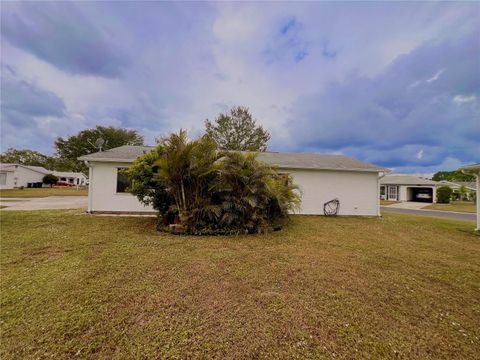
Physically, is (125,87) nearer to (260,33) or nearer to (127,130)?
(260,33)

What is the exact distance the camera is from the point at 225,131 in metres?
27.8

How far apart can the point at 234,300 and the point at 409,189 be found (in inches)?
1455

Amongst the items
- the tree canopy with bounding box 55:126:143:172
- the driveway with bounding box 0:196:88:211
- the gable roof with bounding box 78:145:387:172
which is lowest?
the driveway with bounding box 0:196:88:211

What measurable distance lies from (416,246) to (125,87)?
18.1 m

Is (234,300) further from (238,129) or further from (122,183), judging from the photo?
(238,129)

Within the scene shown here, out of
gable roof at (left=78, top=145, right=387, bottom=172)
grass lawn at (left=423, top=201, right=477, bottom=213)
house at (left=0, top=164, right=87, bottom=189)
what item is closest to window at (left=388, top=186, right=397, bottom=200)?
grass lawn at (left=423, top=201, right=477, bottom=213)

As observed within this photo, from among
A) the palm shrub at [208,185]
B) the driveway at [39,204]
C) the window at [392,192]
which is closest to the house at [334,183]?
the palm shrub at [208,185]

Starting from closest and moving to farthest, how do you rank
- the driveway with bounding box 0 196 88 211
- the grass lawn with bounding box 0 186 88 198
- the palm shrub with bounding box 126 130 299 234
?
the palm shrub with bounding box 126 130 299 234
the driveway with bounding box 0 196 88 211
the grass lawn with bounding box 0 186 88 198

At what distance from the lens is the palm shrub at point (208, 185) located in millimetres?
6934

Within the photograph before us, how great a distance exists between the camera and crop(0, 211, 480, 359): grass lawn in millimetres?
2332

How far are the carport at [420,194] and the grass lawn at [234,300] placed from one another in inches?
1193

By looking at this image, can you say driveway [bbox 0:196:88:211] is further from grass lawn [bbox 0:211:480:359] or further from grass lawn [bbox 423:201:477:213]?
grass lawn [bbox 423:201:477:213]

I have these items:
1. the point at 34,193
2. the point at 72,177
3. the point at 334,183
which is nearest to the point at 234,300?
the point at 334,183

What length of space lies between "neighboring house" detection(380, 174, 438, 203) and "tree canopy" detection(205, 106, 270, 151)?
20.6 m
